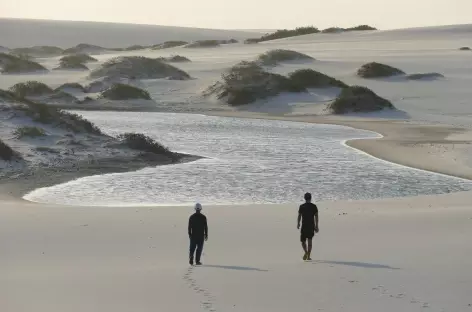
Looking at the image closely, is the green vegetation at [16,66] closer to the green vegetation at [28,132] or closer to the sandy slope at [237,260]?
the green vegetation at [28,132]

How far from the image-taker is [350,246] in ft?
49.6

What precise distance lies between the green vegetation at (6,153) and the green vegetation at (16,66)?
129ft

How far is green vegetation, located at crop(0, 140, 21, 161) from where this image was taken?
997 inches

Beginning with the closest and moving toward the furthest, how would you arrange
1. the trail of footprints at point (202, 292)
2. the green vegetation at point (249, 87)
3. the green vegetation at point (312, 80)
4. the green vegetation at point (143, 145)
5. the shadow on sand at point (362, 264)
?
the trail of footprints at point (202, 292) → the shadow on sand at point (362, 264) → the green vegetation at point (143, 145) → the green vegetation at point (249, 87) → the green vegetation at point (312, 80)

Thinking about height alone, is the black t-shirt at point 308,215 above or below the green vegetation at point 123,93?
above

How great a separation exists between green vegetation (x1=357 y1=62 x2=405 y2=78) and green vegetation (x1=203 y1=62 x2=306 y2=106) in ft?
25.1

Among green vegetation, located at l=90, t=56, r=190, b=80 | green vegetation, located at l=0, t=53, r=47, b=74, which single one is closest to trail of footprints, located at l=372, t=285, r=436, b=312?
green vegetation, located at l=90, t=56, r=190, b=80

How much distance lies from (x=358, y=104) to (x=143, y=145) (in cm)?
2062

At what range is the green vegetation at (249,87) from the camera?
2021 inches

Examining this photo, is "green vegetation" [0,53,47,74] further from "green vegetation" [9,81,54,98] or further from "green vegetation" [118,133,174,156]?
"green vegetation" [118,133,174,156]

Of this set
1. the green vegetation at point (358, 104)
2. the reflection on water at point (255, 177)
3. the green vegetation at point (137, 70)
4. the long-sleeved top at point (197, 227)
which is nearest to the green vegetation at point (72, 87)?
the green vegetation at point (137, 70)

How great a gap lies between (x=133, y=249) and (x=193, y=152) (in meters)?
15.9

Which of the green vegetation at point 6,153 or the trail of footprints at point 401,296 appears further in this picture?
the green vegetation at point 6,153

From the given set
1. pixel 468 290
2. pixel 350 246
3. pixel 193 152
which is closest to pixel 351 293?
pixel 468 290
